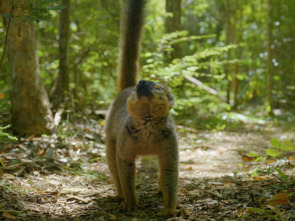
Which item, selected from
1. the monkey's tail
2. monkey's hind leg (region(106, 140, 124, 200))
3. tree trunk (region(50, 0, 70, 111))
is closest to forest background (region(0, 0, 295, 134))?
tree trunk (region(50, 0, 70, 111))

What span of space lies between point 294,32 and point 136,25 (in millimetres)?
13812

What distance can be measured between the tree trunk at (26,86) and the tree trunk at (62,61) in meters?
0.99

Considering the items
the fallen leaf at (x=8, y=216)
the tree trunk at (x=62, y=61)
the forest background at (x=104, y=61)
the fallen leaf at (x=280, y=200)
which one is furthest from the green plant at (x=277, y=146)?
the tree trunk at (x=62, y=61)

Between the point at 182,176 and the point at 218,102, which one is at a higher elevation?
the point at 218,102

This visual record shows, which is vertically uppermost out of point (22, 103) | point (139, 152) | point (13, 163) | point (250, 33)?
point (250, 33)

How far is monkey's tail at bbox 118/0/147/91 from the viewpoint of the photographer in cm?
407

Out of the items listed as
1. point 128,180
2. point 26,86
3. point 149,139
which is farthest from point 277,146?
point 26,86

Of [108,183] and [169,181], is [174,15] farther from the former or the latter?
[169,181]

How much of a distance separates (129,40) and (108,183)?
2.15 m

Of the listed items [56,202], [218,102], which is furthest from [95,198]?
[218,102]

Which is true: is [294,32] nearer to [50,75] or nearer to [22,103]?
[50,75]

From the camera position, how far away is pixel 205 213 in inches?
116

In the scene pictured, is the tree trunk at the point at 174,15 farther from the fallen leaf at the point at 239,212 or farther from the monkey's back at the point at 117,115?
the fallen leaf at the point at 239,212

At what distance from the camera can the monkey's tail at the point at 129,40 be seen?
13.4 feet
